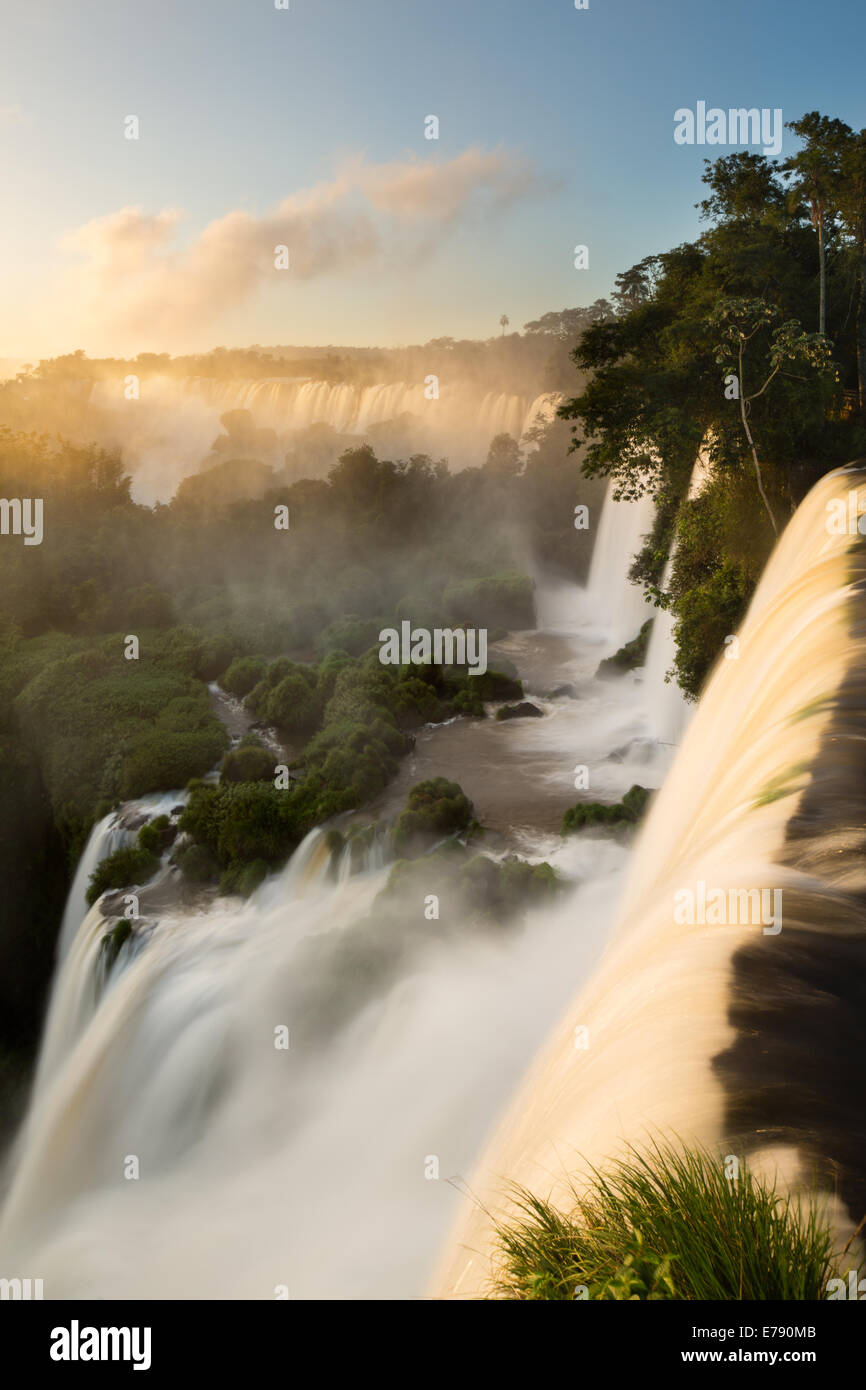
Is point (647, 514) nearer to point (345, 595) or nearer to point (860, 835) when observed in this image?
point (345, 595)

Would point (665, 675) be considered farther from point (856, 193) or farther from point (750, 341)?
point (856, 193)

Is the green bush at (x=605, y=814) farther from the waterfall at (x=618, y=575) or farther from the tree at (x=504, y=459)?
the tree at (x=504, y=459)

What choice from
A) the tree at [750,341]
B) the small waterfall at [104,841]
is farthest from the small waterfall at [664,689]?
the small waterfall at [104,841]

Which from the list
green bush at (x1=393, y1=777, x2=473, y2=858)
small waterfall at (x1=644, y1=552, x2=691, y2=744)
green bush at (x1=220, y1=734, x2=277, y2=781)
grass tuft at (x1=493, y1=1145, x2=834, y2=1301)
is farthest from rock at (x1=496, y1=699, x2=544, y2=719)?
grass tuft at (x1=493, y1=1145, x2=834, y2=1301)

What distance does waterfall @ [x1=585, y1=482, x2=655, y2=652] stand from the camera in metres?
27.9

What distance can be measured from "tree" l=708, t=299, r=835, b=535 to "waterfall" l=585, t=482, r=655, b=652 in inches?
336

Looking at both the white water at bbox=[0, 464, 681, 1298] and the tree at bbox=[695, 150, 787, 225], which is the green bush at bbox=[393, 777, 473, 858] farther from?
the tree at bbox=[695, 150, 787, 225]

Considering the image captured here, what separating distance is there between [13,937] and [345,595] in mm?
16838

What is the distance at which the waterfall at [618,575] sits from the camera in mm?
27906

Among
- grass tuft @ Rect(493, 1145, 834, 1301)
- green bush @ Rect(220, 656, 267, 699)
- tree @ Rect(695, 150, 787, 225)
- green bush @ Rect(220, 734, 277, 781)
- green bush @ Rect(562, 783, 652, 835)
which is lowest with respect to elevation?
grass tuft @ Rect(493, 1145, 834, 1301)

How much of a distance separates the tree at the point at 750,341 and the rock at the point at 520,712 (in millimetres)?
7076

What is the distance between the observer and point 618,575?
31.1m

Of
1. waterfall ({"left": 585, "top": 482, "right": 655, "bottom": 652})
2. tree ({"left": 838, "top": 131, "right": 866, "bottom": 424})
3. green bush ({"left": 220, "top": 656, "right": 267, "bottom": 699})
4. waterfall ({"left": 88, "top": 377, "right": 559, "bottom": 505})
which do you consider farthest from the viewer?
waterfall ({"left": 88, "top": 377, "right": 559, "bottom": 505})

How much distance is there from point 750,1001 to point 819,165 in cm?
2315
